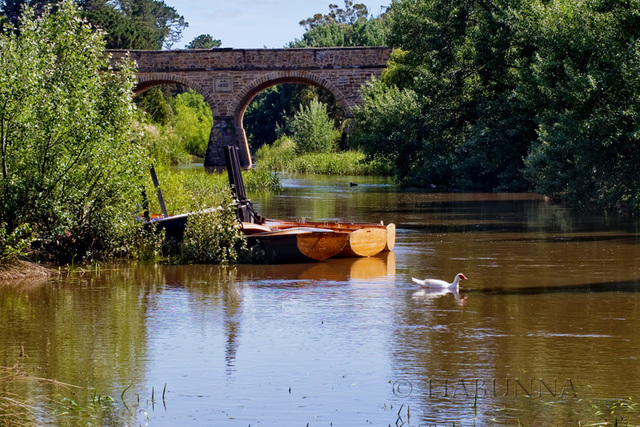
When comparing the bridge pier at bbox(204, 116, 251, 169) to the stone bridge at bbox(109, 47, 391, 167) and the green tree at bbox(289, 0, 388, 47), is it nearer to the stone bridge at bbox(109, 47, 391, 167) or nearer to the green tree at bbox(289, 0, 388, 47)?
the stone bridge at bbox(109, 47, 391, 167)

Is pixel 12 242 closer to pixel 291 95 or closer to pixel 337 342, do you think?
pixel 337 342

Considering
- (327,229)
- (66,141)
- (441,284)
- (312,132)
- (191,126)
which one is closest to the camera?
(441,284)

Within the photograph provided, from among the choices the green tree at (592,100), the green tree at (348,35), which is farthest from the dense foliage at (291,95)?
the green tree at (592,100)

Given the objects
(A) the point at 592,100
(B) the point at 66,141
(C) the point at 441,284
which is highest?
(A) the point at 592,100

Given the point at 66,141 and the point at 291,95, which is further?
the point at 291,95

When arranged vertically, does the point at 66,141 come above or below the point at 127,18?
below

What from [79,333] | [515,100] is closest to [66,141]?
[79,333]

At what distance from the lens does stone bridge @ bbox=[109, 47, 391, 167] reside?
47.3 metres

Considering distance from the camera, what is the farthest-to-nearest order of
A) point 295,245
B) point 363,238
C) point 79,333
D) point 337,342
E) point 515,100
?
point 515,100 → point 363,238 → point 295,245 → point 79,333 → point 337,342

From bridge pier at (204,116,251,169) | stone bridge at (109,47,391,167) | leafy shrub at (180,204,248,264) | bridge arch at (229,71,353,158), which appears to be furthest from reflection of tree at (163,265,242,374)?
bridge pier at (204,116,251,169)

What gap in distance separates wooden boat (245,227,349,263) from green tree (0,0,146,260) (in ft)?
5.88

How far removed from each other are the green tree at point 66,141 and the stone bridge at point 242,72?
33.1 metres

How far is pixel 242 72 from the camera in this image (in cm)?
4869

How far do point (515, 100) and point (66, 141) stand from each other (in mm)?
16270
